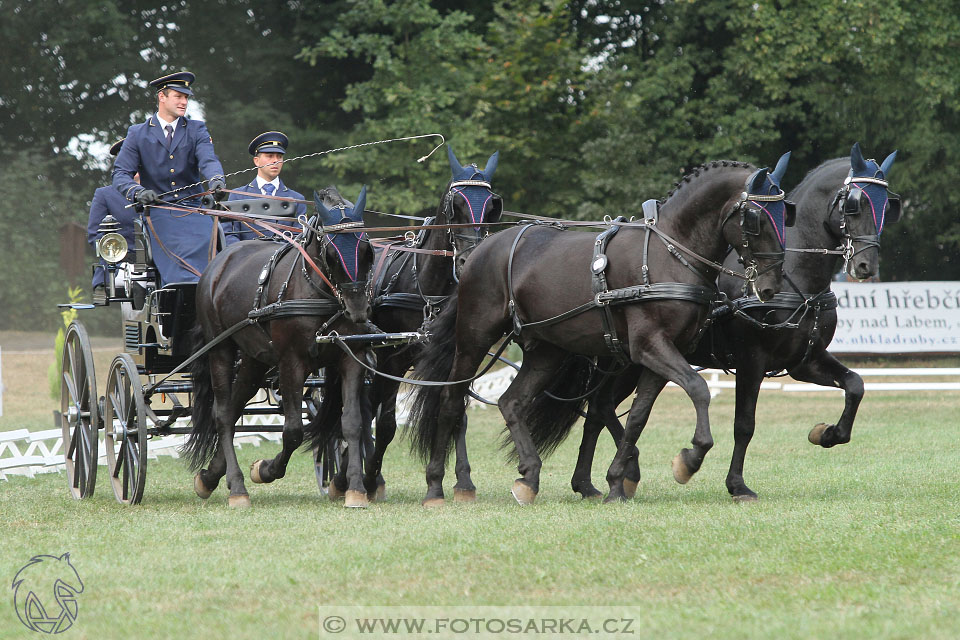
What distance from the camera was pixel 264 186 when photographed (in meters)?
9.76

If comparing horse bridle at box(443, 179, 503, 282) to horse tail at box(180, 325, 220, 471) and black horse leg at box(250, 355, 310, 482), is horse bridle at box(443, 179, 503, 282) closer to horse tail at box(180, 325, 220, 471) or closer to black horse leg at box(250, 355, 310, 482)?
black horse leg at box(250, 355, 310, 482)

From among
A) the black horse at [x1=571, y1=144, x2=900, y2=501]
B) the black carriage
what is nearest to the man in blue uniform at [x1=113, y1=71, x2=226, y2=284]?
the black carriage

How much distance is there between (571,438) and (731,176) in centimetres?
829

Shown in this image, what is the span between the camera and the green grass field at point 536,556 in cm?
439

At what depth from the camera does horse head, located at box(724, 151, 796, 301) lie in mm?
6949

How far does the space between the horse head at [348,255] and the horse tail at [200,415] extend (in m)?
1.65

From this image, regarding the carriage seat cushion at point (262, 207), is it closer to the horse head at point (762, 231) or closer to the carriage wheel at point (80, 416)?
the carriage wheel at point (80, 416)

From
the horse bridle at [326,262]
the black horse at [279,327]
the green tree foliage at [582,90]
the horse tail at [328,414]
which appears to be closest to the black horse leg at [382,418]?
the horse tail at [328,414]

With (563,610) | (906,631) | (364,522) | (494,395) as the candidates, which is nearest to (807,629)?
(906,631)

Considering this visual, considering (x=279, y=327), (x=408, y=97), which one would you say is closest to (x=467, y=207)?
(x=279, y=327)

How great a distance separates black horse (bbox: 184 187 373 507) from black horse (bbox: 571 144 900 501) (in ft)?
7.33

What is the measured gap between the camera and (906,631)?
407 centimetres

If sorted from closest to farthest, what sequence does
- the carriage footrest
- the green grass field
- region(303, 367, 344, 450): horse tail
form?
the green grass field → the carriage footrest → region(303, 367, 344, 450): horse tail

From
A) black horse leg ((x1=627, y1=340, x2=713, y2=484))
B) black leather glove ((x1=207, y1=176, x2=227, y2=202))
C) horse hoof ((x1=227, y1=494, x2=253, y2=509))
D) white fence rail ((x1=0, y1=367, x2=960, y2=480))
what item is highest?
black leather glove ((x1=207, y1=176, x2=227, y2=202))
